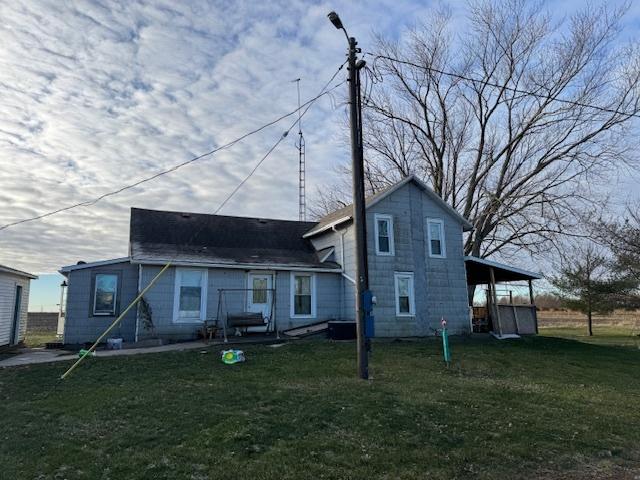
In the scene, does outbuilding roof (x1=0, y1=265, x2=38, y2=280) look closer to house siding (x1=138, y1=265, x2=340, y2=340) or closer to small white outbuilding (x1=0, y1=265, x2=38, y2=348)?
small white outbuilding (x1=0, y1=265, x2=38, y2=348)

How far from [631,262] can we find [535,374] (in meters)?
14.5

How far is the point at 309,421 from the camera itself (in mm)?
7391

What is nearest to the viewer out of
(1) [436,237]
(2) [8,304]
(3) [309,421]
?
(3) [309,421]

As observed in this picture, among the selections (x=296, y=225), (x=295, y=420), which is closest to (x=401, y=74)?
(x=296, y=225)

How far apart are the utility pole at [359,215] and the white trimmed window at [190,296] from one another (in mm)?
7792

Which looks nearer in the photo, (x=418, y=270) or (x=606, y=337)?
(x=418, y=270)

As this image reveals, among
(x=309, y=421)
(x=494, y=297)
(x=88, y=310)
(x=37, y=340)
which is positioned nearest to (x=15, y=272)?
(x=88, y=310)

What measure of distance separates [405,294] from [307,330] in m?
4.11

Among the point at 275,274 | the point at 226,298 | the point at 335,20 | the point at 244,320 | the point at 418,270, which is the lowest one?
the point at 244,320

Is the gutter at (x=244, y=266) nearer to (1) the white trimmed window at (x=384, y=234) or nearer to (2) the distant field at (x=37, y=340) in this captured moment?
(1) the white trimmed window at (x=384, y=234)

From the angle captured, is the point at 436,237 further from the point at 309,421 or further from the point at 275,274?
the point at 309,421

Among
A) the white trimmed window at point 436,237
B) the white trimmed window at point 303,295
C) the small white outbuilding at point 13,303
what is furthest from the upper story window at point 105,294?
the white trimmed window at point 436,237

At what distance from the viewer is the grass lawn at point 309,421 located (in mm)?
5777

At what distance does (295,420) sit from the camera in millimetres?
7410
